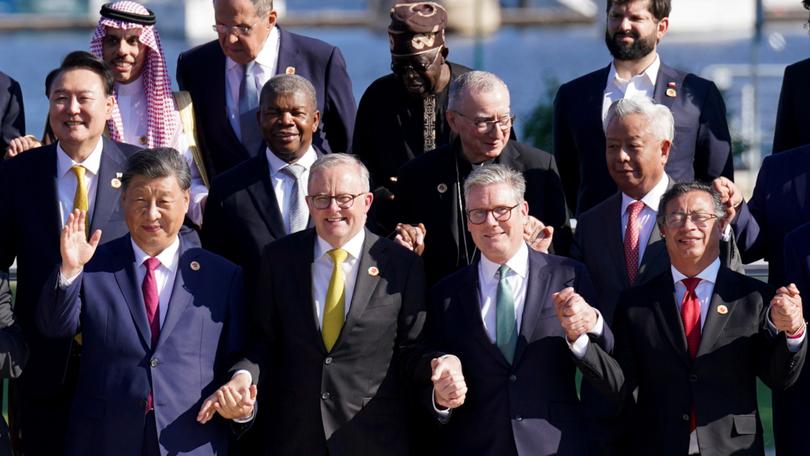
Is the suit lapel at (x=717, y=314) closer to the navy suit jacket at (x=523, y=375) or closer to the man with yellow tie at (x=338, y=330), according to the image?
the navy suit jacket at (x=523, y=375)

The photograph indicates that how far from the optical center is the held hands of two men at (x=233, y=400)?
15.1 ft

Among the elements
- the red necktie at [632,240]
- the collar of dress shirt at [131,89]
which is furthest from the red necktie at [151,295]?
the red necktie at [632,240]

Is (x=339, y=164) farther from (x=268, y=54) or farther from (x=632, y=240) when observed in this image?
(x=268, y=54)

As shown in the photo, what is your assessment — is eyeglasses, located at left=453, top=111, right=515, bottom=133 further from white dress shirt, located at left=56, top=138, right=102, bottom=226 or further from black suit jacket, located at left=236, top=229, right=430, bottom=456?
white dress shirt, located at left=56, top=138, right=102, bottom=226

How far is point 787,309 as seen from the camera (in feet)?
14.5

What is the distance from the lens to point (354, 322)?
15.9 feet

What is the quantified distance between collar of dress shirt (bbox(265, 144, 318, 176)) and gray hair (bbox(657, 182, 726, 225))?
1297 millimetres

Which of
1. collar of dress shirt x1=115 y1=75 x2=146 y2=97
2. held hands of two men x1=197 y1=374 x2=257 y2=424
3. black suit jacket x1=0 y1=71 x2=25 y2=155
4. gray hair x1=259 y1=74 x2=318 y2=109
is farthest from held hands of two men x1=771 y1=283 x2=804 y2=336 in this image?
black suit jacket x1=0 y1=71 x2=25 y2=155

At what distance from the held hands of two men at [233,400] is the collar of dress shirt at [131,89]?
1536 millimetres

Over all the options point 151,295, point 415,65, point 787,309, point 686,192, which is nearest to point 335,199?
point 151,295

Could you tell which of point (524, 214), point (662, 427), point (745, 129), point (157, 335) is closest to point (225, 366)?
point (157, 335)

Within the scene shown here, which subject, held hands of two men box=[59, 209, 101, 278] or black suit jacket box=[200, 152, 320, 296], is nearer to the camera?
held hands of two men box=[59, 209, 101, 278]

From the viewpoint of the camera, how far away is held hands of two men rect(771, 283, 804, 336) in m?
4.42

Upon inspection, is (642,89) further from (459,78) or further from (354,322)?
(354,322)
